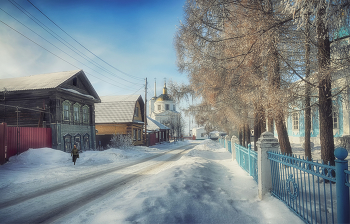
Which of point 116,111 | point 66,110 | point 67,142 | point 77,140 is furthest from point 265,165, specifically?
point 116,111

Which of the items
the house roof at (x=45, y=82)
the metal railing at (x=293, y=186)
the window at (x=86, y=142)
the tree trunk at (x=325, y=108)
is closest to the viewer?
the metal railing at (x=293, y=186)

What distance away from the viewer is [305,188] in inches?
142

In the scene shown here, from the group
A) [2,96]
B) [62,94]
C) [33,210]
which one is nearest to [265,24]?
[33,210]

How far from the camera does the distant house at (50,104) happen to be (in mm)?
16969

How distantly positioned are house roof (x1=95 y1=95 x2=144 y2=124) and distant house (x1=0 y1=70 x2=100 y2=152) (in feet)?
24.9

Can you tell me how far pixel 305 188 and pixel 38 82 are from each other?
20.3 m

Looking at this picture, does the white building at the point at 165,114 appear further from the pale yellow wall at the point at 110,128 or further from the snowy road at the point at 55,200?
the snowy road at the point at 55,200

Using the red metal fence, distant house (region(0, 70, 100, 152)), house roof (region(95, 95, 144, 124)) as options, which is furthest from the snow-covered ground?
house roof (region(95, 95, 144, 124))

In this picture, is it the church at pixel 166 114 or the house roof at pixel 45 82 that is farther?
the church at pixel 166 114

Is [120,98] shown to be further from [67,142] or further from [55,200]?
[55,200]

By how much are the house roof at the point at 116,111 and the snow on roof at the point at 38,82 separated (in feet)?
31.4

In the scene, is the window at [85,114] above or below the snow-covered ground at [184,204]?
above

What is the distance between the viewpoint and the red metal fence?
41.2ft

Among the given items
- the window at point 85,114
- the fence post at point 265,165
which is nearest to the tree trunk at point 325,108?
the fence post at point 265,165
